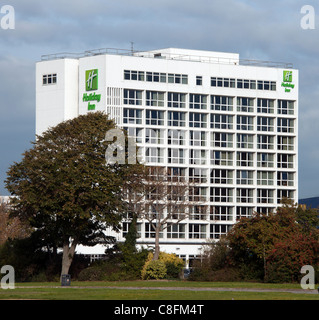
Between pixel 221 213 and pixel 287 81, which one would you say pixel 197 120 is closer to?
pixel 221 213

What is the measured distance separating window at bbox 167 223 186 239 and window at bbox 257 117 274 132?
18617 mm

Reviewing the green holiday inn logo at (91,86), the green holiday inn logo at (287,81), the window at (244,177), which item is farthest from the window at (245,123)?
the green holiday inn logo at (91,86)

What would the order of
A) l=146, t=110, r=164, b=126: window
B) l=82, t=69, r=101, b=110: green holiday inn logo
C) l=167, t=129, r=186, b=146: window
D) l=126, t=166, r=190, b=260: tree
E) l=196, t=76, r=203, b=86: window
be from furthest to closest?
l=196, t=76, r=203, b=86: window < l=167, t=129, r=186, b=146: window < l=146, t=110, r=164, b=126: window < l=82, t=69, r=101, b=110: green holiday inn logo < l=126, t=166, r=190, b=260: tree

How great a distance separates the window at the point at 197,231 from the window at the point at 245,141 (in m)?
12.9

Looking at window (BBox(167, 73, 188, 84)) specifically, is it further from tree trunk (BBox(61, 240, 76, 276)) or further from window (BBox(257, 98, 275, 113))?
tree trunk (BBox(61, 240, 76, 276))

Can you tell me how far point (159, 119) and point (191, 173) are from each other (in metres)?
8.83

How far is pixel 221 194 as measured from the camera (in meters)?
117

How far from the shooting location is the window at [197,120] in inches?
4545

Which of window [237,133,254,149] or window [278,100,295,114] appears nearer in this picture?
window [237,133,254,149]

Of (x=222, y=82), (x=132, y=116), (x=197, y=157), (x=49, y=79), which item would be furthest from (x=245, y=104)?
(x=49, y=79)

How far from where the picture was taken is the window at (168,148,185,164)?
113 metres

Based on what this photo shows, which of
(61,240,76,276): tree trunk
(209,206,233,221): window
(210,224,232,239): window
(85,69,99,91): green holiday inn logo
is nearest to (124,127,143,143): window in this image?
(85,69,99,91): green holiday inn logo

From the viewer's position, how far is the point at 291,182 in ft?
400

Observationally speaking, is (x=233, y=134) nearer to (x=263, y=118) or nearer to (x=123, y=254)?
(x=263, y=118)
